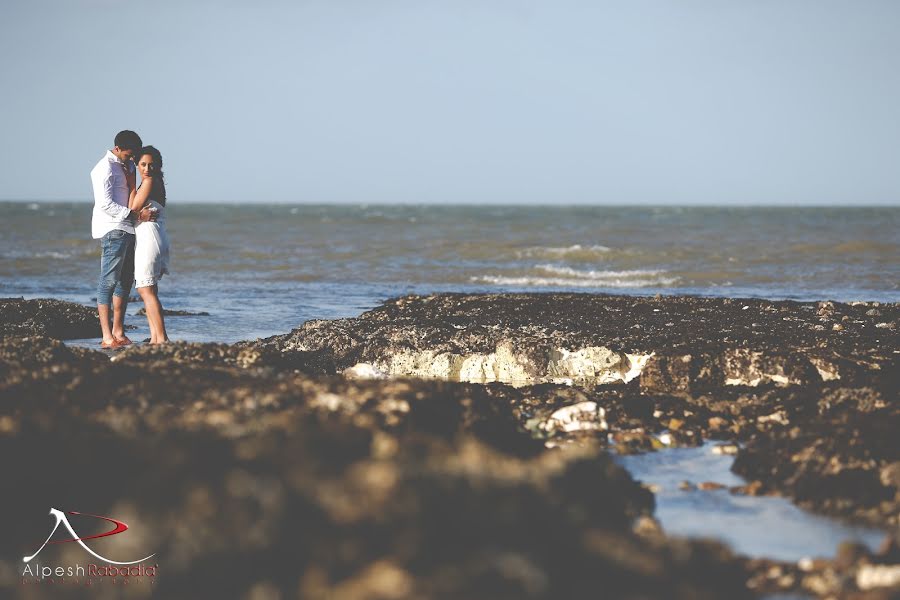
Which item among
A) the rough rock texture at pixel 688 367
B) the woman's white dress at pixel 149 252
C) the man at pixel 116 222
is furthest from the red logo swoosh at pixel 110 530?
the man at pixel 116 222

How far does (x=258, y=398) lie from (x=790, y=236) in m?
33.0

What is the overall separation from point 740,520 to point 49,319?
8534 millimetres

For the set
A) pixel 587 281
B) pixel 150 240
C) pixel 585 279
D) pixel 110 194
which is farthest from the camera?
pixel 585 279

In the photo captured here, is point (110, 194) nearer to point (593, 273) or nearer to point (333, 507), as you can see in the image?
point (333, 507)

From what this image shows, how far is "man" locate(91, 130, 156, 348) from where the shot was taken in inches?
324

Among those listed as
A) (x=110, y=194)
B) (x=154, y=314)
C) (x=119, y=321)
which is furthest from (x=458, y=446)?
(x=119, y=321)

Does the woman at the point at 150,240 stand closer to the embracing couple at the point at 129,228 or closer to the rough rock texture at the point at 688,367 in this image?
the embracing couple at the point at 129,228

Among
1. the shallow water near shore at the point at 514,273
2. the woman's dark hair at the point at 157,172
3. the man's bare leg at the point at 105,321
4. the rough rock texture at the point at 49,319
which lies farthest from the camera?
the rough rock texture at the point at 49,319

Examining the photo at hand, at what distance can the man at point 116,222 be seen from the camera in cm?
824

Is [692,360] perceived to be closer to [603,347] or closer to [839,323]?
[603,347]

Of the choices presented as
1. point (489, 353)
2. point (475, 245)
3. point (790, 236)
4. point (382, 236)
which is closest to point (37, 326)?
point (489, 353)

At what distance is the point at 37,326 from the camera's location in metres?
9.80

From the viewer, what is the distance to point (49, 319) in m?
10.1

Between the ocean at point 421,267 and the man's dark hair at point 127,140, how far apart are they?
2.40 meters
